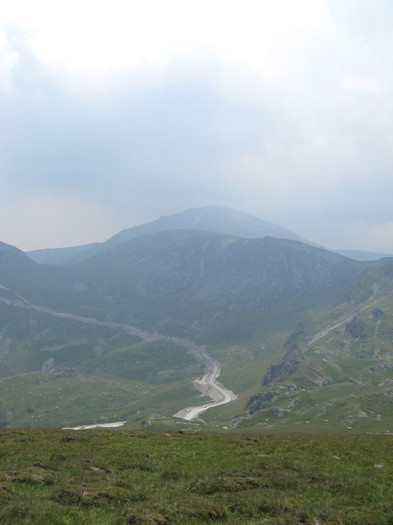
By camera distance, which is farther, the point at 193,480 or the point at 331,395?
the point at 331,395

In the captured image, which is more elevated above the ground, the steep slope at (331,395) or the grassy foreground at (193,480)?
the grassy foreground at (193,480)

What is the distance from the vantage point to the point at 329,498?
2247 cm

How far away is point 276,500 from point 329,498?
Answer: 379 centimetres

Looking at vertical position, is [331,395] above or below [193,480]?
below

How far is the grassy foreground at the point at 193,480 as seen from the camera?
19.3 meters

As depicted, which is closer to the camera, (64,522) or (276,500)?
(64,522)

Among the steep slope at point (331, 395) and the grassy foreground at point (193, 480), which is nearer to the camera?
the grassy foreground at point (193, 480)

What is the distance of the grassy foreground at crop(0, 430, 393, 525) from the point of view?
19.3 metres

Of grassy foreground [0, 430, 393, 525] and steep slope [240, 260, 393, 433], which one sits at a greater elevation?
grassy foreground [0, 430, 393, 525]

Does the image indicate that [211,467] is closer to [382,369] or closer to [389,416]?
[389,416]

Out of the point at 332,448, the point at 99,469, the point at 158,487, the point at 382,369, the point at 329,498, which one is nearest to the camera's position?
the point at 329,498

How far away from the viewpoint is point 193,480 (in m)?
25.7

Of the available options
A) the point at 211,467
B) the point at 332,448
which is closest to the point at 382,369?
the point at 332,448

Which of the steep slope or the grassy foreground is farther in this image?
the steep slope
